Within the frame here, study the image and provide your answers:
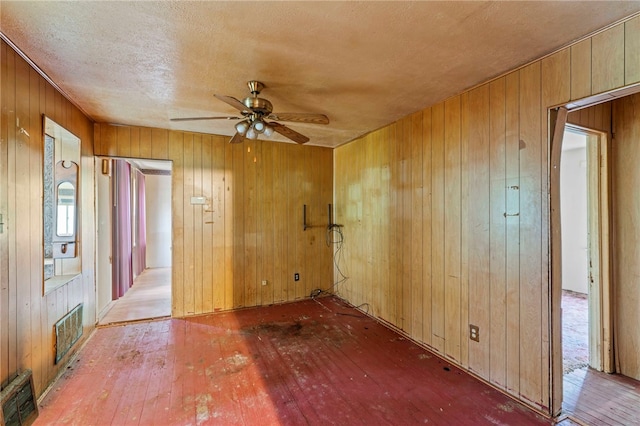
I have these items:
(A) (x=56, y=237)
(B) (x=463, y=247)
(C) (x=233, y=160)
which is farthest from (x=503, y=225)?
(A) (x=56, y=237)

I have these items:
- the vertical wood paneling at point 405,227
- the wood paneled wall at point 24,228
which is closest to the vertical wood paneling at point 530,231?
the vertical wood paneling at point 405,227

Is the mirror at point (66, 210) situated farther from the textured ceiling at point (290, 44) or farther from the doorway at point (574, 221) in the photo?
the doorway at point (574, 221)

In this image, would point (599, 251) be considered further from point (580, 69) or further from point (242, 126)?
point (242, 126)

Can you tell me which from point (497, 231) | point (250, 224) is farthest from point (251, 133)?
point (497, 231)

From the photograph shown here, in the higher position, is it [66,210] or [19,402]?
[66,210]

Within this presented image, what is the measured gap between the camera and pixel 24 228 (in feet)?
6.66

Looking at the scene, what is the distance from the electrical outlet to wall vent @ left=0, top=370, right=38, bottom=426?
10.9 ft

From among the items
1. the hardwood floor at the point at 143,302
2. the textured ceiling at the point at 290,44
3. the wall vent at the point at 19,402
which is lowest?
the hardwood floor at the point at 143,302

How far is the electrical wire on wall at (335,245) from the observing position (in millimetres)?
4777

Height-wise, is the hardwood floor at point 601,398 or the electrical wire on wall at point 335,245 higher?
the electrical wire on wall at point 335,245

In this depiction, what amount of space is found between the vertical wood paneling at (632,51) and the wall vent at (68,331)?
14.6ft

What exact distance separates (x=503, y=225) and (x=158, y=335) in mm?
3759

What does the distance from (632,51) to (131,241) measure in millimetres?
6961

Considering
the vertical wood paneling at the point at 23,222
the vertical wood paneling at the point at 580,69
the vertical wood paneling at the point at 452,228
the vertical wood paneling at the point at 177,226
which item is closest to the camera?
the vertical wood paneling at the point at 580,69
